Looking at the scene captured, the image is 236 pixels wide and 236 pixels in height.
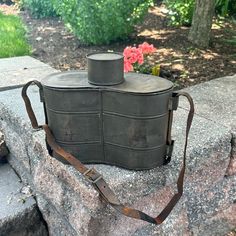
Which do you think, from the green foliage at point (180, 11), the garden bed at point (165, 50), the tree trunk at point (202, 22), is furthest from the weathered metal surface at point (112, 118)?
the green foliage at point (180, 11)

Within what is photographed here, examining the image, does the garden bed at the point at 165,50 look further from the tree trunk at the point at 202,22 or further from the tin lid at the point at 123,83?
the tin lid at the point at 123,83

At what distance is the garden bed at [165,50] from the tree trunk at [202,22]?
0.09m

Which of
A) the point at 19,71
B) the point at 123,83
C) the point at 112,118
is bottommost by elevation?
the point at 19,71

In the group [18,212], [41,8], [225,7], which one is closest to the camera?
[18,212]

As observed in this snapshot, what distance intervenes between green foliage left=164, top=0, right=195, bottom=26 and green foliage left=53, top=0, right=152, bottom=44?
363mm

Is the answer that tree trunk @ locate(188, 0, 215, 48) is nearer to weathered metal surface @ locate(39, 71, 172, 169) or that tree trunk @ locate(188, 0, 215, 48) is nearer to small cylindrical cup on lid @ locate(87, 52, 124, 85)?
weathered metal surface @ locate(39, 71, 172, 169)

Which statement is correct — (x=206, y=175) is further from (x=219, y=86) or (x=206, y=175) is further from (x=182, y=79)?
(x=182, y=79)

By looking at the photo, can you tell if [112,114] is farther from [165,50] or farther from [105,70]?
[165,50]

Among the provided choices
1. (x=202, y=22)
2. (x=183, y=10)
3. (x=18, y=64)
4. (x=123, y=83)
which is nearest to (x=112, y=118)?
(x=123, y=83)

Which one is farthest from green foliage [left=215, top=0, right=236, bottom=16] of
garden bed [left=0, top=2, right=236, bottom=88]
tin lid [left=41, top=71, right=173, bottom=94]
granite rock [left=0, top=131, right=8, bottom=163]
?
tin lid [left=41, top=71, right=173, bottom=94]

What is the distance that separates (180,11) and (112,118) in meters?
3.14

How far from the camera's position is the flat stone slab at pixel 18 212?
1.66 metres

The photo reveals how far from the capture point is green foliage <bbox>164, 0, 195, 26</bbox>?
4.02 metres

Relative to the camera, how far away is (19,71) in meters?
2.67
